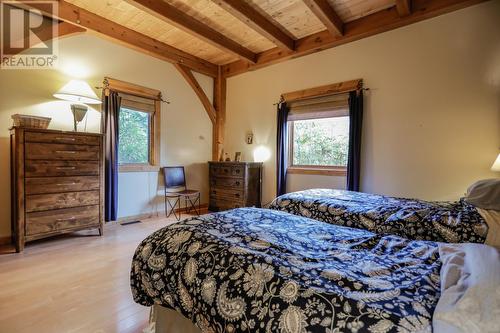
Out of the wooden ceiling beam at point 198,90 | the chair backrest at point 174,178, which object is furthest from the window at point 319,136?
the chair backrest at point 174,178

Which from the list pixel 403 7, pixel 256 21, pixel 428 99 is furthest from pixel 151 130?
pixel 428 99

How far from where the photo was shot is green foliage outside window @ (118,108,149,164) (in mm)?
3724

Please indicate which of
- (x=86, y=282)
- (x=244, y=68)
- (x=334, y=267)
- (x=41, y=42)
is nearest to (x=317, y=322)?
(x=334, y=267)

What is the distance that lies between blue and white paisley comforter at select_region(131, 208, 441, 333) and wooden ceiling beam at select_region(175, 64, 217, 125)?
3661 mm

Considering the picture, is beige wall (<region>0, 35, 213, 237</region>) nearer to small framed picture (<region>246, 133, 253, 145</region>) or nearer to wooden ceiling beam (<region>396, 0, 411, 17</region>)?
small framed picture (<region>246, 133, 253, 145</region>)

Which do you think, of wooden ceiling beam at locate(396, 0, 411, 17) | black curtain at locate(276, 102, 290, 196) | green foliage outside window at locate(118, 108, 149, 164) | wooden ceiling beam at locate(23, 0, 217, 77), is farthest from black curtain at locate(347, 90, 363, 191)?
green foliage outside window at locate(118, 108, 149, 164)

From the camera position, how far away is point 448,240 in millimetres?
1536

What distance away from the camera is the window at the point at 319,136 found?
3.50 m

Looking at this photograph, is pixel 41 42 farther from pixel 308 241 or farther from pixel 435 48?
pixel 435 48

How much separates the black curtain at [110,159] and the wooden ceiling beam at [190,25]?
1.32 metres

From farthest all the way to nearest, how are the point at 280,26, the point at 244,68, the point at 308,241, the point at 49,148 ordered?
the point at 244,68 → the point at 280,26 → the point at 49,148 → the point at 308,241

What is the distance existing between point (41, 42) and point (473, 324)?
14.0 ft

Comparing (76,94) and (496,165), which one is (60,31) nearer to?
(76,94)

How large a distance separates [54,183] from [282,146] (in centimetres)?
303
